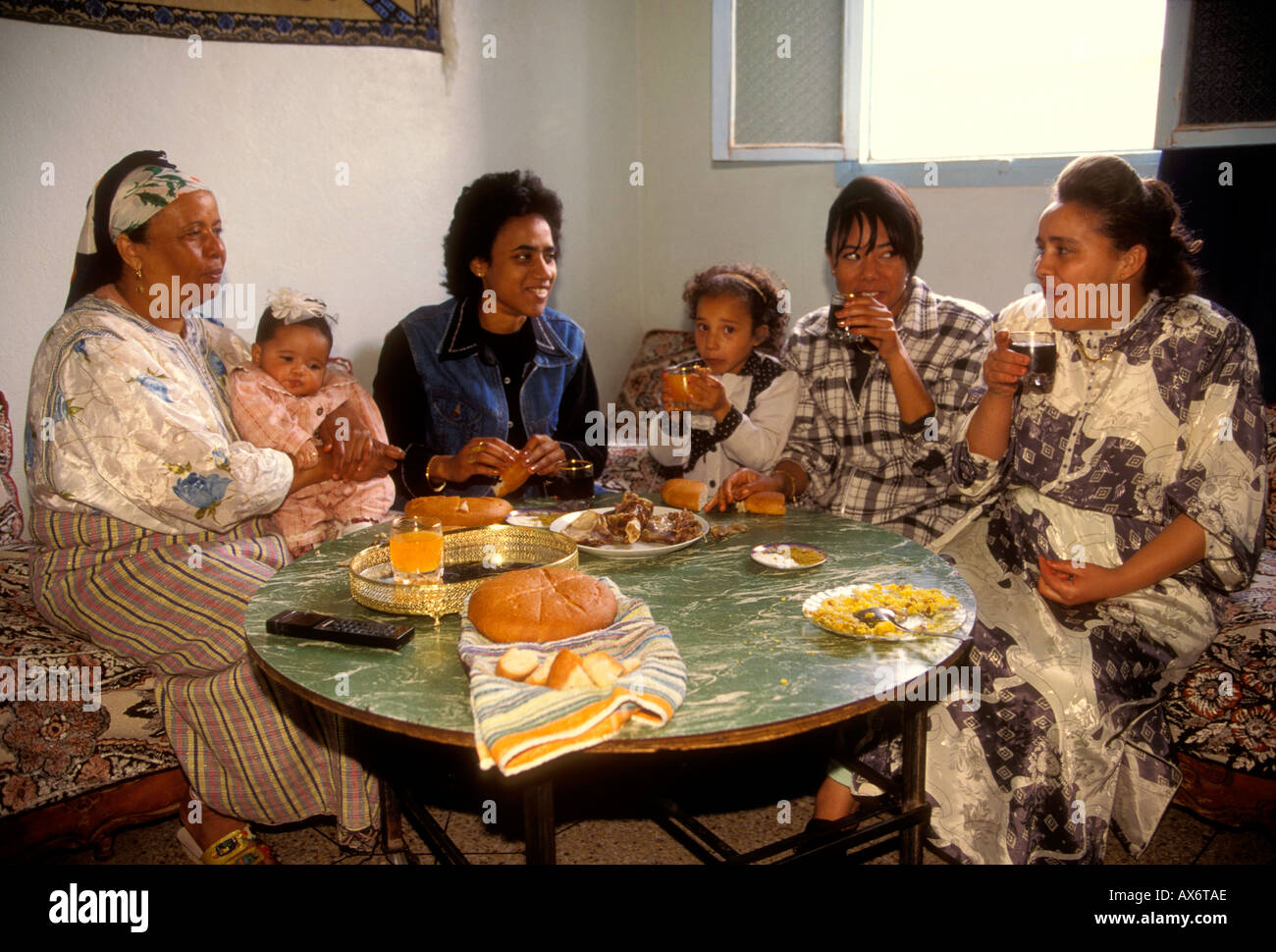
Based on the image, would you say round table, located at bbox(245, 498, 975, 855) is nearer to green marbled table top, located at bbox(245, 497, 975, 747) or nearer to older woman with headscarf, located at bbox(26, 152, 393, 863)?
green marbled table top, located at bbox(245, 497, 975, 747)

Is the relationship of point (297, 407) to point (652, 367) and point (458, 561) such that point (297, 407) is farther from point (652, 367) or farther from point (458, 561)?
point (652, 367)

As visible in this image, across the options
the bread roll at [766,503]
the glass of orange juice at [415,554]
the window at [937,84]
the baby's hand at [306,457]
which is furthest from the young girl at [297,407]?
the window at [937,84]

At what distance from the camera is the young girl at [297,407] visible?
278 cm

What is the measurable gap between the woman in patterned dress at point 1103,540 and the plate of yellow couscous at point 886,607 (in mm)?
490

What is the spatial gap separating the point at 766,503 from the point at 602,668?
1127mm

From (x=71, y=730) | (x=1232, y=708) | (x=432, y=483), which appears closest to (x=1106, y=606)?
(x=1232, y=708)

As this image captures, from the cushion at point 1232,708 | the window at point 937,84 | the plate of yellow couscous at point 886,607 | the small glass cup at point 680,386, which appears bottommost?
the cushion at point 1232,708

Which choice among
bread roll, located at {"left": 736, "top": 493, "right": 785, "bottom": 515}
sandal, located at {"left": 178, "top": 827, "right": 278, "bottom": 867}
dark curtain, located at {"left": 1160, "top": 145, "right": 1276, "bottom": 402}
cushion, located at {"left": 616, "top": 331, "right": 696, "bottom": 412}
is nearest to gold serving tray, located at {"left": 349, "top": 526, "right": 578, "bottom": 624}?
bread roll, located at {"left": 736, "top": 493, "right": 785, "bottom": 515}

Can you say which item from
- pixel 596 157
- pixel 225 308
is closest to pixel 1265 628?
pixel 225 308

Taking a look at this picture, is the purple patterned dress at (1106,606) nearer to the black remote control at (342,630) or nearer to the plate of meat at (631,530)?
the plate of meat at (631,530)

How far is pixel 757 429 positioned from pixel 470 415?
975 millimetres

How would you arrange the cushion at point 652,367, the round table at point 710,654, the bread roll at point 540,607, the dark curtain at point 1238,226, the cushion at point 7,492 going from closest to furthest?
1. the round table at point 710,654
2. the bread roll at point 540,607
3. the cushion at point 7,492
4. the dark curtain at point 1238,226
5. the cushion at point 652,367

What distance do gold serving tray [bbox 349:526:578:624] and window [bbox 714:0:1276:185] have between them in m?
3.24
